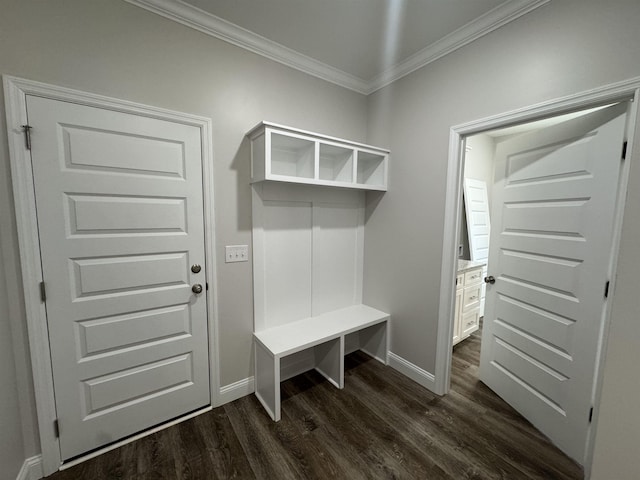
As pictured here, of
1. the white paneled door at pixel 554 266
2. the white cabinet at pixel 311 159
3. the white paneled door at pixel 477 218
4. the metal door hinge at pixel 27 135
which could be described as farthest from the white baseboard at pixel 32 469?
the white paneled door at pixel 477 218

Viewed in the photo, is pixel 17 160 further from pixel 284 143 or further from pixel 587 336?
pixel 587 336

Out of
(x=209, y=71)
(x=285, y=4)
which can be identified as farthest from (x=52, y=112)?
(x=285, y=4)

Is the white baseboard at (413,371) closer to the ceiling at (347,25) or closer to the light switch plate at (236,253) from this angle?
the light switch plate at (236,253)

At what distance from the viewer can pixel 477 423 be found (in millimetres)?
1841

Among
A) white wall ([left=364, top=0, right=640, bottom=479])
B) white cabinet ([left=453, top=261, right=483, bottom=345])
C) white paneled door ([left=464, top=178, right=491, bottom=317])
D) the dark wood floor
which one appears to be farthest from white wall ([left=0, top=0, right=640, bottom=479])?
white paneled door ([left=464, top=178, right=491, bottom=317])

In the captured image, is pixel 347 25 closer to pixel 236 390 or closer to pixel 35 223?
pixel 35 223

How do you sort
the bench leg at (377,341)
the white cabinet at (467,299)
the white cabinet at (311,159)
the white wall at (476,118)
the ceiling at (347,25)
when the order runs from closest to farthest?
the white wall at (476,118)
the ceiling at (347,25)
the white cabinet at (311,159)
the bench leg at (377,341)
the white cabinet at (467,299)

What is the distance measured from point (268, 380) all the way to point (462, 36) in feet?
9.19

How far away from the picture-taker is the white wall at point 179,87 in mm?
1297

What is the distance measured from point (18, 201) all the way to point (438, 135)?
2610 mm

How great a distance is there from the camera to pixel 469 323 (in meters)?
3.06

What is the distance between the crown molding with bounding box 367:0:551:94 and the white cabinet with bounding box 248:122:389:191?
0.68 m

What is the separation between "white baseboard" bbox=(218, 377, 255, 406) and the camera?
6.55 ft

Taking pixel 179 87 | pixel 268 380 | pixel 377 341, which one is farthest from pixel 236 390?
pixel 179 87
